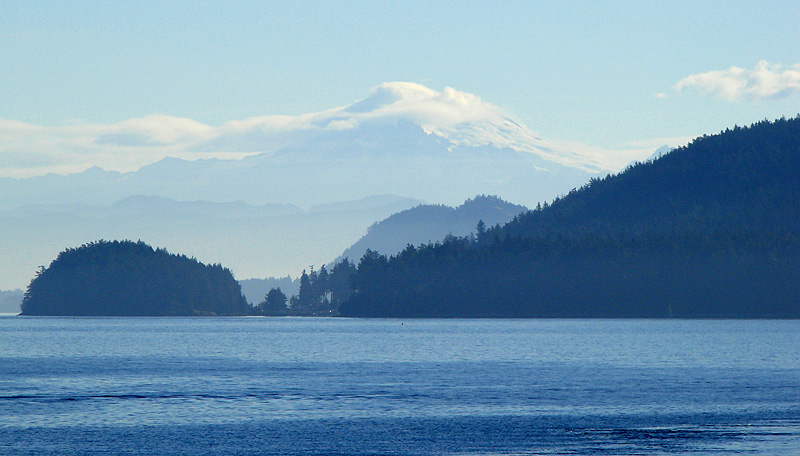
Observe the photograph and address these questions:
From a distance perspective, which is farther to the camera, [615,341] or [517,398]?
[615,341]

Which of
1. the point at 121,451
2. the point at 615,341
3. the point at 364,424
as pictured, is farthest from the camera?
the point at 615,341

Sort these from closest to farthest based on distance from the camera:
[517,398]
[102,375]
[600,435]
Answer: [600,435] → [517,398] → [102,375]

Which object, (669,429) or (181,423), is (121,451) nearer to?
(181,423)

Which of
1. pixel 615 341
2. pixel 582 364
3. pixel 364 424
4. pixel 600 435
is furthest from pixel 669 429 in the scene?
pixel 615 341

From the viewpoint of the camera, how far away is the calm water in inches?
2435

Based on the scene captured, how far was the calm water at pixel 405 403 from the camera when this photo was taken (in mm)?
61844

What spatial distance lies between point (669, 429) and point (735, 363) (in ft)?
201

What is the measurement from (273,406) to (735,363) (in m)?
66.2

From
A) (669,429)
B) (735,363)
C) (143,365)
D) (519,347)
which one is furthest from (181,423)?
(519,347)

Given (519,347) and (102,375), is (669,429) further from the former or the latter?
(519,347)

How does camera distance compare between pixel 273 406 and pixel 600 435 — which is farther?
pixel 273 406

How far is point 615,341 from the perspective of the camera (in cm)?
18462

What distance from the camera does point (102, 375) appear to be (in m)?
110

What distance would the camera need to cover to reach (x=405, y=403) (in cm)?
8269
